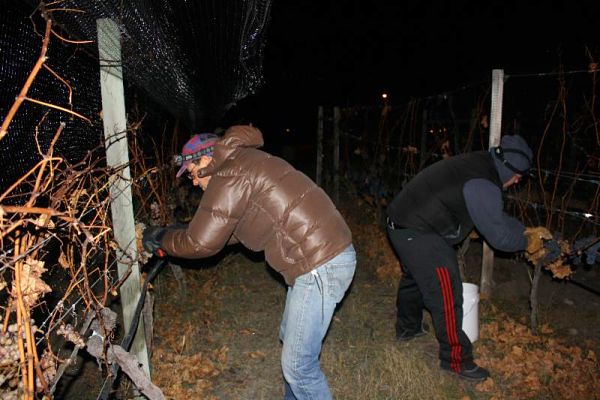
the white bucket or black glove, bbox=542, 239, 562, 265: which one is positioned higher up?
black glove, bbox=542, 239, 562, 265

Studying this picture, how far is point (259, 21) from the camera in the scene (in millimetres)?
3078

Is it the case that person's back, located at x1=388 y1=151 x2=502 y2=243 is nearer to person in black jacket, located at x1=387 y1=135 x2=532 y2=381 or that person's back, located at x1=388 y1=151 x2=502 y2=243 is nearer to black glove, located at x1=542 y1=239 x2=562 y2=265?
person in black jacket, located at x1=387 y1=135 x2=532 y2=381

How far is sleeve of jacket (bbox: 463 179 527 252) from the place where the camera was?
10.3ft

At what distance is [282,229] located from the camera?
2.48 metres

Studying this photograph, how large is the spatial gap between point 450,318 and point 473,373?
1.56 ft

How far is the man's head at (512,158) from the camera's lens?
3164 mm

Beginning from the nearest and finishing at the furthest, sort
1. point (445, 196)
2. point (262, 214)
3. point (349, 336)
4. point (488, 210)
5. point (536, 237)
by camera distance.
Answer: point (262, 214)
point (488, 210)
point (445, 196)
point (536, 237)
point (349, 336)

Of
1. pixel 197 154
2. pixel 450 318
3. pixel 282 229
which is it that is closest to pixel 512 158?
pixel 450 318

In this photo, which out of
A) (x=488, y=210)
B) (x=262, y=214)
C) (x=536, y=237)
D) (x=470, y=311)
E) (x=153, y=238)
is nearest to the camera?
(x=262, y=214)

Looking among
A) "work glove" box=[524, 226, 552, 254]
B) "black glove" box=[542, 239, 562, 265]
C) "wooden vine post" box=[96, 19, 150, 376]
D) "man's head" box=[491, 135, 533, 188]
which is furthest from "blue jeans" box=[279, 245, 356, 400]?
"black glove" box=[542, 239, 562, 265]

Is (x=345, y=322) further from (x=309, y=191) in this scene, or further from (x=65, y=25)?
(x=65, y=25)

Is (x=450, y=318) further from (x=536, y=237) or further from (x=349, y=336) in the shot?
(x=349, y=336)

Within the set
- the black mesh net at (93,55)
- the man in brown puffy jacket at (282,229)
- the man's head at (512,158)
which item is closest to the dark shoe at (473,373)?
the man in brown puffy jacket at (282,229)

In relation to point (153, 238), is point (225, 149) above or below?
above
